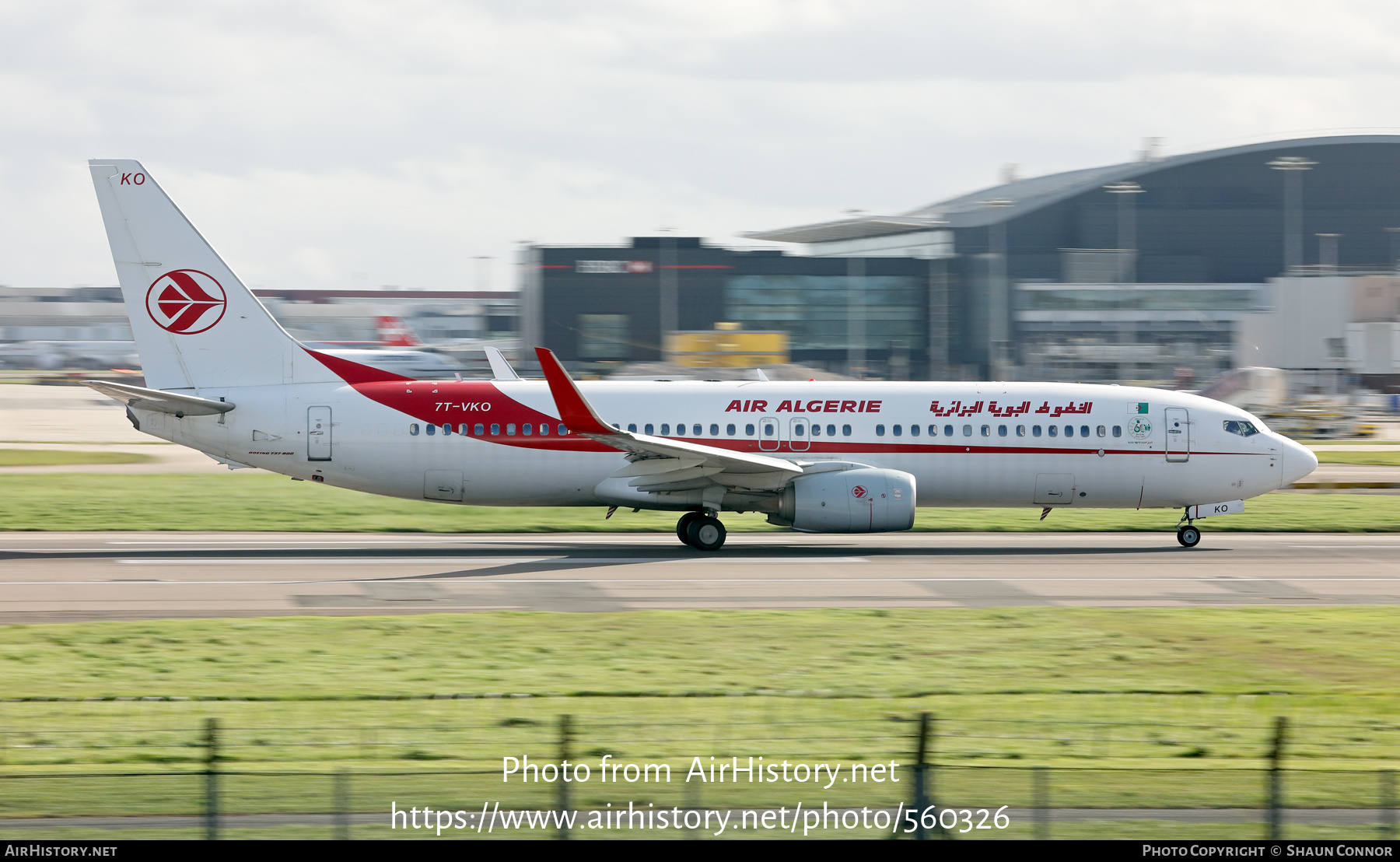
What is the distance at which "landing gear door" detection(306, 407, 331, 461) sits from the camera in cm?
2798

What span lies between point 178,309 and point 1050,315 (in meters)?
91.8

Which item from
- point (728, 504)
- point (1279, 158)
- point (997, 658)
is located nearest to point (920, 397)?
point (728, 504)

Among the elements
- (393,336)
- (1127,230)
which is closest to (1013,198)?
(1127,230)

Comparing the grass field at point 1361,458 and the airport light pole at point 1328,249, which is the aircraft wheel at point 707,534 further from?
the airport light pole at point 1328,249

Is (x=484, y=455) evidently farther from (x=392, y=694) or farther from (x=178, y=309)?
(x=392, y=694)

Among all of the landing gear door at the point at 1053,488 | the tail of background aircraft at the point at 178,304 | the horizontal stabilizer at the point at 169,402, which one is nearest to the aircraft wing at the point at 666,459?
the landing gear door at the point at 1053,488

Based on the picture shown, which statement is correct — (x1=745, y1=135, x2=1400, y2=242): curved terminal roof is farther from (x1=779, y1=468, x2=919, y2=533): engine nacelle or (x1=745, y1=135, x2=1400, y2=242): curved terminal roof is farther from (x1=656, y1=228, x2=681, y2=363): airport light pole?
(x1=779, y1=468, x2=919, y2=533): engine nacelle

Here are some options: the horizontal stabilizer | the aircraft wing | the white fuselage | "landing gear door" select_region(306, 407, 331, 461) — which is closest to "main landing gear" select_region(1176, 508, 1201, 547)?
the white fuselage

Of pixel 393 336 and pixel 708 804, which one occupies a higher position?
pixel 393 336

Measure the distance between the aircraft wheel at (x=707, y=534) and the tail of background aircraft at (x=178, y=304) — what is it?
27.7 feet

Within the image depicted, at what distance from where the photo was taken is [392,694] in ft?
48.4

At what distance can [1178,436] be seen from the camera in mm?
29516

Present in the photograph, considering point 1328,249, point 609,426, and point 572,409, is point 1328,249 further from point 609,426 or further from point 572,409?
point 572,409

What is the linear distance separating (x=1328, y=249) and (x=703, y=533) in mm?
100333
